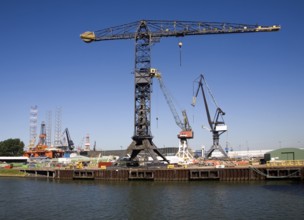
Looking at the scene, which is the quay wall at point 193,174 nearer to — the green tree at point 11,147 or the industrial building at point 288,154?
the industrial building at point 288,154

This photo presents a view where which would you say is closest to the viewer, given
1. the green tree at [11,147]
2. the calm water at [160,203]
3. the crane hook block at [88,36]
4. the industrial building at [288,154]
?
the calm water at [160,203]

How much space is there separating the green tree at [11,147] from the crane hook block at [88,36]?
11584 centimetres

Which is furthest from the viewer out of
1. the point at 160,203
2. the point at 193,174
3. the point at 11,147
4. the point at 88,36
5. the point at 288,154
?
the point at 11,147

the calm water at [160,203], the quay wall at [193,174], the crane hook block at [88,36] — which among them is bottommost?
the calm water at [160,203]

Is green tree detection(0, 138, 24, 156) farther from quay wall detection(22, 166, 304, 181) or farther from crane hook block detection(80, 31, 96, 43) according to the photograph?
quay wall detection(22, 166, 304, 181)

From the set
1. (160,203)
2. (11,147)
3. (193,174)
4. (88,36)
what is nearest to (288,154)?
(193,174)

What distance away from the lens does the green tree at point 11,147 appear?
7338 inches

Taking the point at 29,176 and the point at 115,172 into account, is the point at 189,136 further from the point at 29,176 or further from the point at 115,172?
the point at 29,176

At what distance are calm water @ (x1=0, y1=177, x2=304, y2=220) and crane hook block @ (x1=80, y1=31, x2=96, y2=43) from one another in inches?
1974

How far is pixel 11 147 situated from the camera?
619 feet

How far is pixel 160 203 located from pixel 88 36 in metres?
64.6

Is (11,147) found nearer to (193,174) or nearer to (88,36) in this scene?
(88,36)

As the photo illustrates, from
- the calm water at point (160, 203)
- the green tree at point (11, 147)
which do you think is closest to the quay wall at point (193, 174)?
the calm water at point (160, 203)

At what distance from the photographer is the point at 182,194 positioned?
55.3 metres
